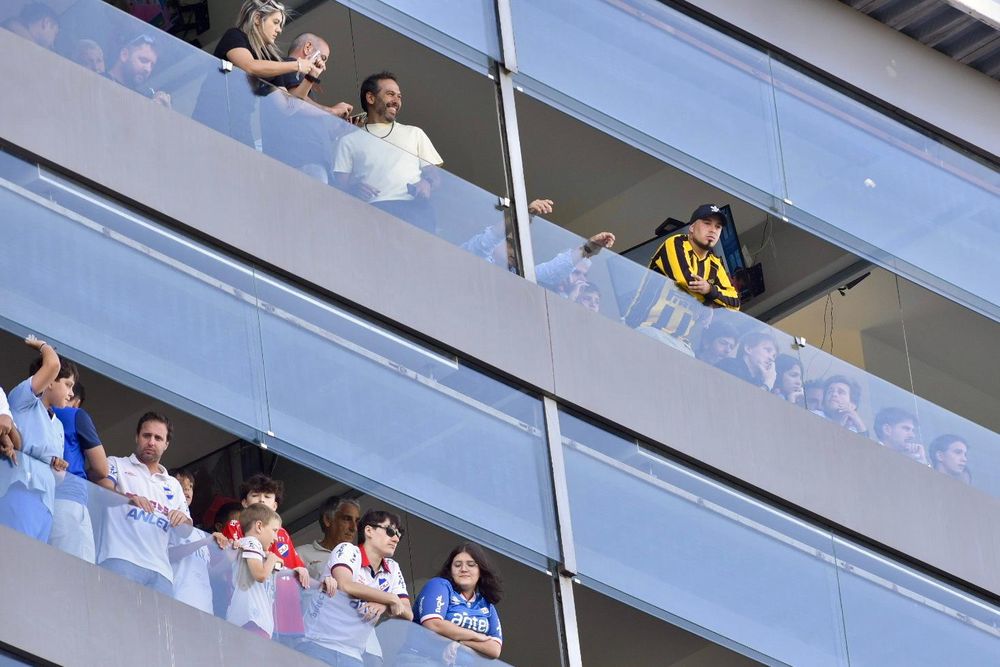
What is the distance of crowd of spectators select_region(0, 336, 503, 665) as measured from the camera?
14.6 metres

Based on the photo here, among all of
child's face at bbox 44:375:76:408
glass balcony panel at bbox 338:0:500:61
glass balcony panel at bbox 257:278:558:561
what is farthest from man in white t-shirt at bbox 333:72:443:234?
child's face at bbox 44:375:76:408

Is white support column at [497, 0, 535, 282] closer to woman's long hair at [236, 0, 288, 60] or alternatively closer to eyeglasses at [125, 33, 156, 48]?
woman's long hair at [236, 0, 288, 60]

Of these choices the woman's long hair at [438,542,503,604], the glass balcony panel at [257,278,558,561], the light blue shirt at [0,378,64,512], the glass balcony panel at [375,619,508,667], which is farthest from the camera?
the glass balcony panel at [257,278,558,561]

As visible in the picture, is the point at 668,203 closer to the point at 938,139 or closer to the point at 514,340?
the point at 938,139

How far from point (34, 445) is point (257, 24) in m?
3.78

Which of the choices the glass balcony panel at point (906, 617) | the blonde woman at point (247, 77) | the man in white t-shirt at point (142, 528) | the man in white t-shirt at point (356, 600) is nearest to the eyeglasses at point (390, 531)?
the man in white t-shirt at point (356, 600)

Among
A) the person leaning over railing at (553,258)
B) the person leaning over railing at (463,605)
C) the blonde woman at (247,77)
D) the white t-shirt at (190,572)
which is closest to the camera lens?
the white t-shirt at (190,572)

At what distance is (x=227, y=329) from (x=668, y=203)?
8.22 meters

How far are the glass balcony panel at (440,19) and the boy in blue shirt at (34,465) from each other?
175 inches

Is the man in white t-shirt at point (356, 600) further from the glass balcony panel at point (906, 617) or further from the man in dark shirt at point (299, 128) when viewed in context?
the glass balcony panel at point (906, 617)

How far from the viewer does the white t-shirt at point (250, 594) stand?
15.0 m

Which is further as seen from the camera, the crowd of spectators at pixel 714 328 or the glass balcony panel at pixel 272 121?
the crowd of spectators at pixel 714 328

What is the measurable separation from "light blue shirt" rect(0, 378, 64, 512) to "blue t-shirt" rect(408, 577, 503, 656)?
231 centimetres

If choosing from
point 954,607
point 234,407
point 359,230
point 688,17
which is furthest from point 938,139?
point 234,407
